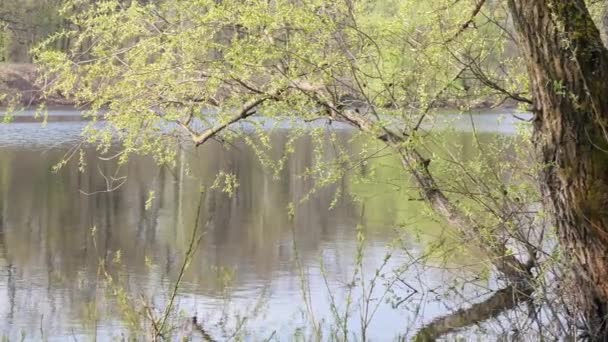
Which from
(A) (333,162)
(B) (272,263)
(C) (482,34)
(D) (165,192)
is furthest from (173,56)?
(D) (165,192)

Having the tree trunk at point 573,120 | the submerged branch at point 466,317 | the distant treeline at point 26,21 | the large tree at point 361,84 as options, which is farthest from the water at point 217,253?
the distant treeline at point 26,21

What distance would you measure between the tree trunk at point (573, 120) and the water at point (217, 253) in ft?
4.05

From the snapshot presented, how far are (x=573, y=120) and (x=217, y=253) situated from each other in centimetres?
616

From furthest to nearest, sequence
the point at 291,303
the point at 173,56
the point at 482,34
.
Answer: the point at 291,303, the point at 173,56, the point at 482,34

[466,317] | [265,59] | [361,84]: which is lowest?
[466,317]

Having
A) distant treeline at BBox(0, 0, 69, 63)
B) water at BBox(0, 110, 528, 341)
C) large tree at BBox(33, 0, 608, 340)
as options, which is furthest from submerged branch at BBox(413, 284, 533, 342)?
distant treeline at BBox(0, 0, 69, 63)

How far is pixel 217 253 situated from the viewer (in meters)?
10.1

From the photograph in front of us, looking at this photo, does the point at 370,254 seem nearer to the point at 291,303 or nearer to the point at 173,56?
the point at 291,303

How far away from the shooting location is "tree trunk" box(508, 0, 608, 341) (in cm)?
442

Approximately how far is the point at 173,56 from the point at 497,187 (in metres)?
2.51

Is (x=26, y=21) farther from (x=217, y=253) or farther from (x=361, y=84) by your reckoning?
(x=361, y=84)

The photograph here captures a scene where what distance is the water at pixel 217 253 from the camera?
7.09 metres

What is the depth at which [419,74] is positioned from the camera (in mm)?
6102

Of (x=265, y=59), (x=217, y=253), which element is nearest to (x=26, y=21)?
(x=217, y=253)
